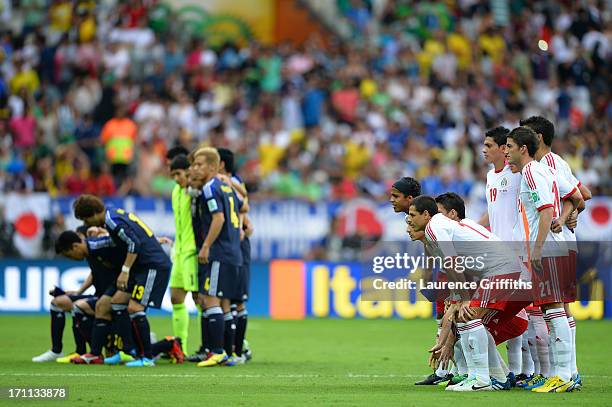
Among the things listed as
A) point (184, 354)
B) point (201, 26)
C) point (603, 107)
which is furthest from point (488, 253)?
point (201, 26)

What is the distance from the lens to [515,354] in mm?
11492

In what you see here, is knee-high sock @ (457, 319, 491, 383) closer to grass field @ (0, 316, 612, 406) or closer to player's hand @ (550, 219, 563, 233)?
grass field @ (0, 316, 612, 406)

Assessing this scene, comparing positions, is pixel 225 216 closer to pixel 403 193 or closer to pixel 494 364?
pixel 403 193

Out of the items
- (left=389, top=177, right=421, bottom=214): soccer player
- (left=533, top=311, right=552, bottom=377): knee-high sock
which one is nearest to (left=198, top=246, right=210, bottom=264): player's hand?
(left=389, top=177, right=421, bottom=214): soccer player

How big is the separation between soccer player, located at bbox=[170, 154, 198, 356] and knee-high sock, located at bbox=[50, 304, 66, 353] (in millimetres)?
1333

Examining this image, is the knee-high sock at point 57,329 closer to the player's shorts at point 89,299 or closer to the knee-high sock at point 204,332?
the player's shorts at point 89,299

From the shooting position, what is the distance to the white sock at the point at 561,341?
1058 cm

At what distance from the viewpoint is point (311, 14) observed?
32.5m

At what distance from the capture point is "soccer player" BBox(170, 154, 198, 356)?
13.9m

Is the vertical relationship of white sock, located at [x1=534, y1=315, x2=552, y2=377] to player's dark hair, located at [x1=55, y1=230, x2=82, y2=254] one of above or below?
below

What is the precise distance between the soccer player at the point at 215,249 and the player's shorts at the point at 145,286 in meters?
0.49

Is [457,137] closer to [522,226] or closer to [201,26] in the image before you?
[201,26]

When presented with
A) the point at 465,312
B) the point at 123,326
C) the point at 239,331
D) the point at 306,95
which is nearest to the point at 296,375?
the point at 239,331

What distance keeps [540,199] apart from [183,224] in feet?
16.4
